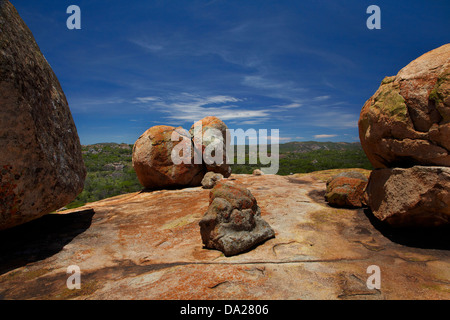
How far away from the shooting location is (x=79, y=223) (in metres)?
7.18

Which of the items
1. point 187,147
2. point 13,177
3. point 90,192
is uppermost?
point 187,147

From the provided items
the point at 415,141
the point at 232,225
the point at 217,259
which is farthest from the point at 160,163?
the point at 415,141

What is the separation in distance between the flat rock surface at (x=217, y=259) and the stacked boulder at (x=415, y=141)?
82 centimetres

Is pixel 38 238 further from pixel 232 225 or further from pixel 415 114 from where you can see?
pixel 415 114

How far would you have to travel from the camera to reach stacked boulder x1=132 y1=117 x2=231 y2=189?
40.5 ft

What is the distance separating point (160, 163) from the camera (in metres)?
12.3

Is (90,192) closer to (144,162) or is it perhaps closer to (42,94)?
(144,162)

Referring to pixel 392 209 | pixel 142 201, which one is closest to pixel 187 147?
pixel 142 201

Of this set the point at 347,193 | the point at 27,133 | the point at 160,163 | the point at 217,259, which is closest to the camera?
the point at 217,259

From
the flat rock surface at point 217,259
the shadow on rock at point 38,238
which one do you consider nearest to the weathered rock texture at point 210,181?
the flat rock surface at point 217,259

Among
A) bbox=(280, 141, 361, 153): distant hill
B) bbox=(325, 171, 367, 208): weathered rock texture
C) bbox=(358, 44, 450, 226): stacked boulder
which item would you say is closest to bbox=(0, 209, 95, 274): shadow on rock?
bbox=(325, 171, 367, 208): weathered rock texture

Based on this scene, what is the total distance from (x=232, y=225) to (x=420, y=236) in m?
4.62

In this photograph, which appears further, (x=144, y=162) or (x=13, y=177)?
(x=144, y=162)
